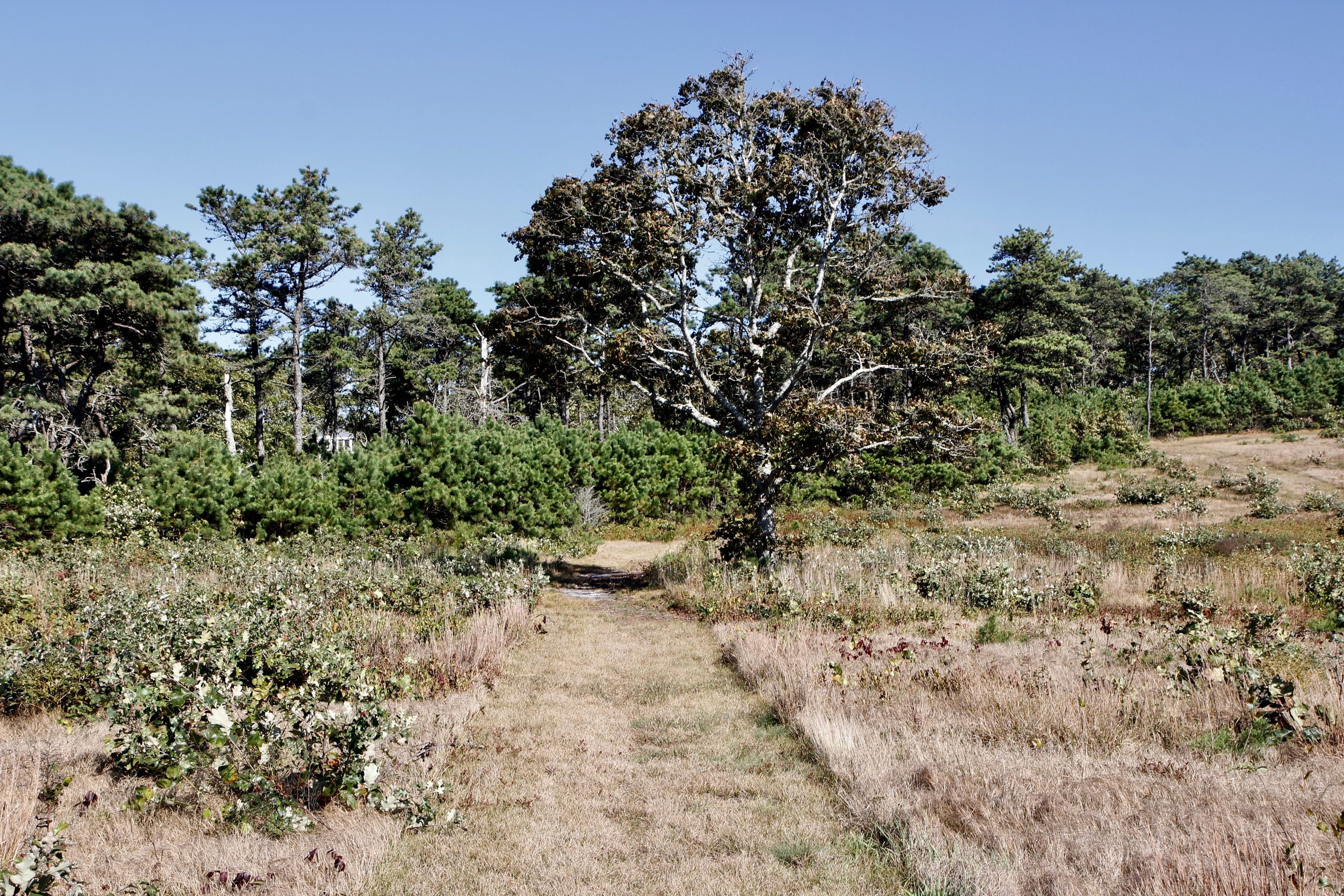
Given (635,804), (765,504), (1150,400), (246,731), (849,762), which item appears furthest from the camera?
(1150,400)

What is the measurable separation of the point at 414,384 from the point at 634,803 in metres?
45.7

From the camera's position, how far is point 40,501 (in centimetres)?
1523

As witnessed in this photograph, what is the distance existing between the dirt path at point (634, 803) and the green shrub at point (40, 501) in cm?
1203

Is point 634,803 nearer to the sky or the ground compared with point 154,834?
nearer to the ground

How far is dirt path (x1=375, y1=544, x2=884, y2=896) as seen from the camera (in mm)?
4371

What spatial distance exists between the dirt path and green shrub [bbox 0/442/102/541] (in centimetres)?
1203

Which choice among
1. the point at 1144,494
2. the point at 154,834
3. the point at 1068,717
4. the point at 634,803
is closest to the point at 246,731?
the point at 154,834

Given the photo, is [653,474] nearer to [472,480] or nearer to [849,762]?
[472,480]

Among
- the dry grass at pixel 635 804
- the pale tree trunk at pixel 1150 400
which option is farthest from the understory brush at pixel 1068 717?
the pale tree trunk at pixel 1150 400

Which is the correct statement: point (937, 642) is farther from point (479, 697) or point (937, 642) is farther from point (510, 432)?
point (510, 432)

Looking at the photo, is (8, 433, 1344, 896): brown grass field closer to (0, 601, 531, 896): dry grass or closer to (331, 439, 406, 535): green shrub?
(0, 601, 531, 896): dry grass

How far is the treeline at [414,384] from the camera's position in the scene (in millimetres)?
17062

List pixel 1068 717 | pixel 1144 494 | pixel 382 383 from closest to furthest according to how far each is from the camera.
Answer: pixel 1068 717 → pixel 1144 494 → pixel 382 383

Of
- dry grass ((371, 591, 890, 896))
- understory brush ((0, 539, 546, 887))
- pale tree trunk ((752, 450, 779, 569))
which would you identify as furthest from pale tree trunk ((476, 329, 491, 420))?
dry grass ((371, 591, 890, 896))
